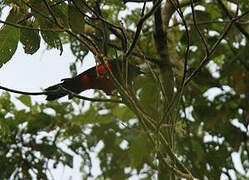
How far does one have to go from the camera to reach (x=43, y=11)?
155 cm

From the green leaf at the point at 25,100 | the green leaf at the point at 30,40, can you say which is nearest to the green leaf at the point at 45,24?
the green leaf at the point at 30,40

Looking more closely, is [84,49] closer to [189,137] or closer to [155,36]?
[155,36]

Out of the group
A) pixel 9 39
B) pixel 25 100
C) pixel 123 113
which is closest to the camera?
pixel 9 39

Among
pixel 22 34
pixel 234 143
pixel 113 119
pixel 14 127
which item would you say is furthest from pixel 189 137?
pixel 22 34

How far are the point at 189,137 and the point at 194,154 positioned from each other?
0.14m

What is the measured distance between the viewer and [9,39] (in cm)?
159

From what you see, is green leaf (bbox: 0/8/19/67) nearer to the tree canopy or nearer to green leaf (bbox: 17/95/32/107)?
the tree canopy

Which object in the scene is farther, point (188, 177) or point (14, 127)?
point (14, 127)

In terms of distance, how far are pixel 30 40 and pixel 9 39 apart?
89 millimetres

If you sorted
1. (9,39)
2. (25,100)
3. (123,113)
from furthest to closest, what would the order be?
1. (123,113)
2. (25,100)
3. (9,39)

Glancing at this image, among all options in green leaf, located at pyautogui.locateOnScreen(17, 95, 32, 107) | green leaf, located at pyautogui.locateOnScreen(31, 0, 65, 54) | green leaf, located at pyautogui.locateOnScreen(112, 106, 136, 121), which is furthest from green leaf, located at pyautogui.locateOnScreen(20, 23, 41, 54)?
green leaf, located at pyautogui.locateOnScreen(112, 106, 136, 121)

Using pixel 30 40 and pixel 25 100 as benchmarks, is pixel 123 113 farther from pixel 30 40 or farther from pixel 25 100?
pixel 30 40

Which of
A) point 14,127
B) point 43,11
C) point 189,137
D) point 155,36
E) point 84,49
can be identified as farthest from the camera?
point 189,137

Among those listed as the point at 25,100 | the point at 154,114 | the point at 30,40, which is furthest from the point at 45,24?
the point at 25,100
